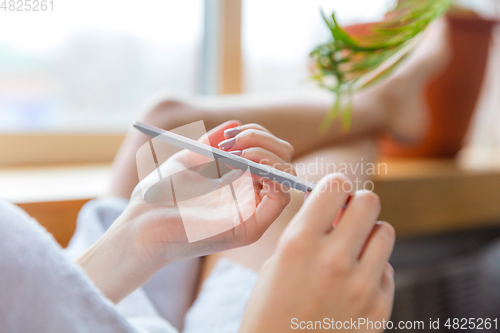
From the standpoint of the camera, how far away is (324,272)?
5.5 inches

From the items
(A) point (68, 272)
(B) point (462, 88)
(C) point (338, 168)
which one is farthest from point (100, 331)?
(B) point (462, 88)

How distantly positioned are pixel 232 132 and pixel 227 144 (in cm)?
1

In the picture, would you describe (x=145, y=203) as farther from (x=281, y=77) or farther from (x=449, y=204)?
(x=281, y=77)

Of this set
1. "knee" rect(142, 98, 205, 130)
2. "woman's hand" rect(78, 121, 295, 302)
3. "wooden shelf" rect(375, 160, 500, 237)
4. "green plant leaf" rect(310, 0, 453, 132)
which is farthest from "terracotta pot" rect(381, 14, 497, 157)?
"woman's hand" rect(78, 121, 295, 302)

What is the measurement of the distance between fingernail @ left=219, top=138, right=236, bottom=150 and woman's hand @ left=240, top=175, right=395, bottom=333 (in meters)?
0.05

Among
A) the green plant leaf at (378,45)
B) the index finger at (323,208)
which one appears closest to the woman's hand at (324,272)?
the index finger at (323,208)

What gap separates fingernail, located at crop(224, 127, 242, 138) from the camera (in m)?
0.18

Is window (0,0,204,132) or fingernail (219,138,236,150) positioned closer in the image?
fingernail (219,138,236,150)

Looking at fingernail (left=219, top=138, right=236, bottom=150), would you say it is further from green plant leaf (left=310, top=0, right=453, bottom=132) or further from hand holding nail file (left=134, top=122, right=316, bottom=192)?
green plant leaf (left=310, top=0, right=453, bottom=132)

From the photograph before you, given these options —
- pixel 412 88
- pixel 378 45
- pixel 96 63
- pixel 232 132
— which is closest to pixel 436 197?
pixel 412 88

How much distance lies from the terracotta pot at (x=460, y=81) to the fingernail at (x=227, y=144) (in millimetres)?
566

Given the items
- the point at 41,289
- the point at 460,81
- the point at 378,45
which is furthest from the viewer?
the point at 460,81

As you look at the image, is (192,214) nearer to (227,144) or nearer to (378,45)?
(227,144)

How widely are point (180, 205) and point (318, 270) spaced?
2.8 inches
